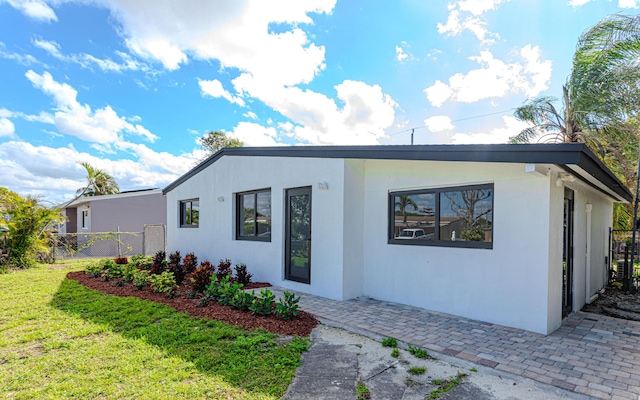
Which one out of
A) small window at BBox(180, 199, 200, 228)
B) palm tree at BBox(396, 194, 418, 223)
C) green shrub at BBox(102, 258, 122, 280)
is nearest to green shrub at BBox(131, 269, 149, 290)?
green shrub at BBox(102, 258, 122, 280)

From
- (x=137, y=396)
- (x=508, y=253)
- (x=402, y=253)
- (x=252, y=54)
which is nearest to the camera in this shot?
(x=137, y=396)

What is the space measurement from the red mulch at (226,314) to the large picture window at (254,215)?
146cm

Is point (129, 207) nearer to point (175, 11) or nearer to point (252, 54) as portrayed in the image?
point (252, 54)

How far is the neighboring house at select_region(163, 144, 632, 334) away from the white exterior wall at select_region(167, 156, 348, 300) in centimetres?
4

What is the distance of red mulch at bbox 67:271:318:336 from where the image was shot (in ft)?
16.5

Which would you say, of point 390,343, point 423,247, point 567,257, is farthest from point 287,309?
point 567,257

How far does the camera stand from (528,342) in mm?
4477

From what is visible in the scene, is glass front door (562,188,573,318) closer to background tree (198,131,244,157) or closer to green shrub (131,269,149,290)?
green shrub (131,269,149,290)

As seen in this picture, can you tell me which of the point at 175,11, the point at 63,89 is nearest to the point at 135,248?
the point at 63,89

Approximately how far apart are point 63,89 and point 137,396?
557 inches

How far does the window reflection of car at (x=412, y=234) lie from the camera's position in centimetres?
623

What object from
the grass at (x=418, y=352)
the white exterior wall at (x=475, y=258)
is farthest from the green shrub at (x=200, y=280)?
the grass at (x=418, y=352)

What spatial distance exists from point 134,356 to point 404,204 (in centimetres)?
490

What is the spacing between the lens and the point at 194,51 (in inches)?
464
